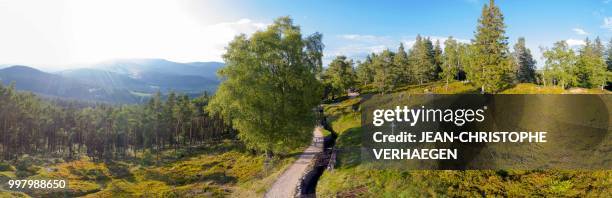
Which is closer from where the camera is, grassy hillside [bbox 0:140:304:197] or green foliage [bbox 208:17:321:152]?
green foliage [bbox 208:17:321:152]

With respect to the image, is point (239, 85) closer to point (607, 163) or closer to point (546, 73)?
point (607, 163)

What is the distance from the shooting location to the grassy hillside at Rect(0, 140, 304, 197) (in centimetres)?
3495

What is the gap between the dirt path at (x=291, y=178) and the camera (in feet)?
86.3

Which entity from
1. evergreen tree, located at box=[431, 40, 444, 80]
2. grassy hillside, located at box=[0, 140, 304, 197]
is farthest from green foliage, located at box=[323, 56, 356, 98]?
grassy hillside, located at box=[0, 140, 304, 197]

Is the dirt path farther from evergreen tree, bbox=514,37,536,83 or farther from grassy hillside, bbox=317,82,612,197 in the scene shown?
evergreen tree, bbox=514,37,536,83

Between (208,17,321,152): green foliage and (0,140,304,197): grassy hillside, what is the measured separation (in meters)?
4.36

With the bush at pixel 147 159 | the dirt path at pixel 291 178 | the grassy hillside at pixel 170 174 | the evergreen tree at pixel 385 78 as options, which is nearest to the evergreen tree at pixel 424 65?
the evergreen tree at pixel 385 78

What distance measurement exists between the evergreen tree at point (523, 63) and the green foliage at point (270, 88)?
9969 cm

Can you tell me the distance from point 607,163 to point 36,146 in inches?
4765

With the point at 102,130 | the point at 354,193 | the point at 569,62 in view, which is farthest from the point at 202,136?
the point at 569,62

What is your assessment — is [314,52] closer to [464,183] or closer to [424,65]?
[464,183]

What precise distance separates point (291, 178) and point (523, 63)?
113 metres

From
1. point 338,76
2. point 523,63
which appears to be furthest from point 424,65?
point 523,63

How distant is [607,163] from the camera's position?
63.6 ft
